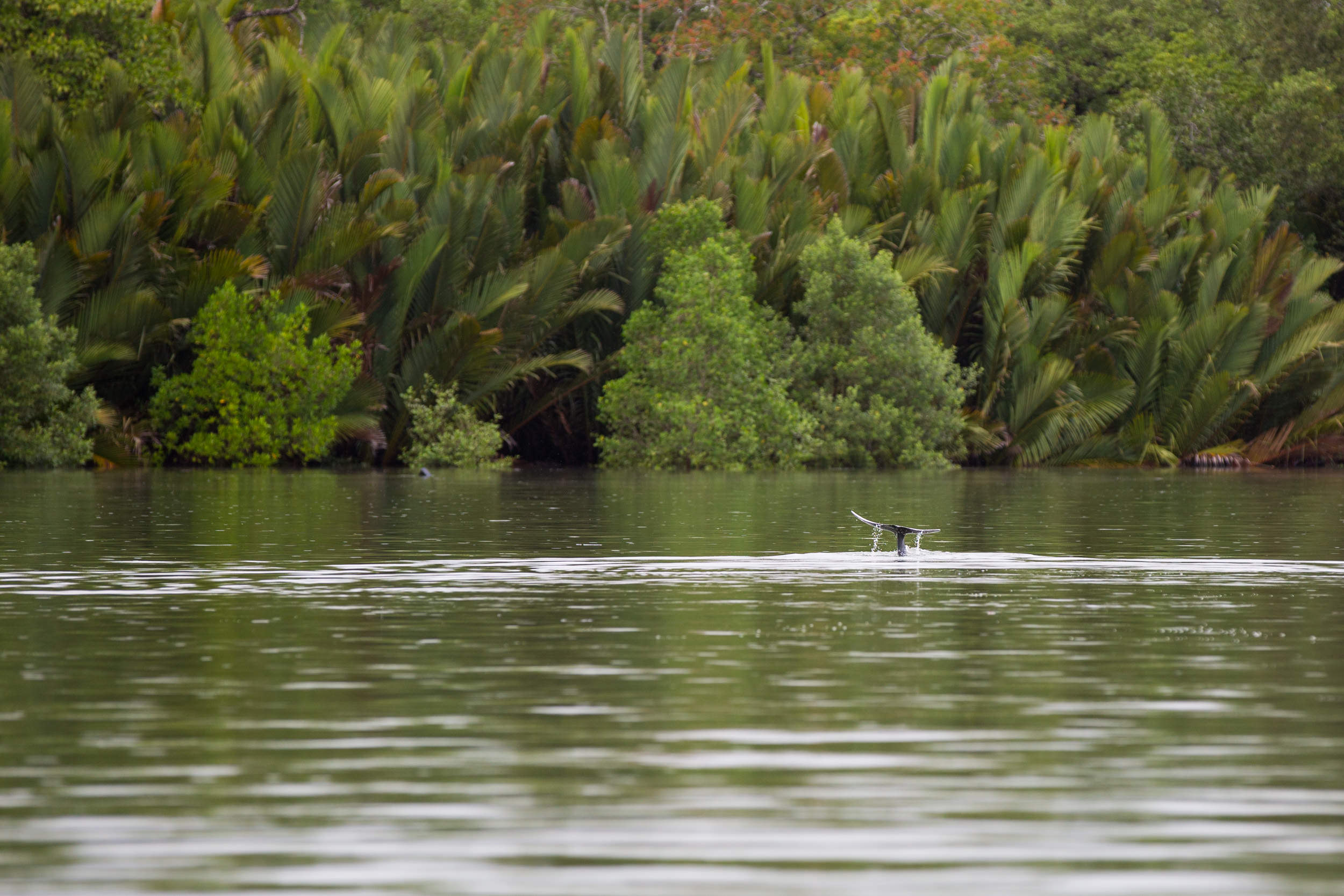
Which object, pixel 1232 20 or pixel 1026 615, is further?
pixel 1232 20

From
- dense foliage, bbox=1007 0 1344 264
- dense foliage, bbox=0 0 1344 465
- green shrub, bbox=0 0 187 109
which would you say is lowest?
dense foliage, bbox=0 0 1344 465

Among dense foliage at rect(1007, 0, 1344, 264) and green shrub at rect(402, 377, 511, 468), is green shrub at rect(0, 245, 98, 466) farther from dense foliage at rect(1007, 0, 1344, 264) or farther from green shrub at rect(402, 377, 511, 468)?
dense foliage at rect(1007, 0, 1344, 264)

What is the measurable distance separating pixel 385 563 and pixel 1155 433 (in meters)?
32.0

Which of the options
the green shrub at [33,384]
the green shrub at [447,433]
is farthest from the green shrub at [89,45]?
the green shrub at [447,433]

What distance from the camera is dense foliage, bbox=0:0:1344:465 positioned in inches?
1532

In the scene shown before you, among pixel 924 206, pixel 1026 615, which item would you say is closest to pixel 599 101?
pixel 924 206

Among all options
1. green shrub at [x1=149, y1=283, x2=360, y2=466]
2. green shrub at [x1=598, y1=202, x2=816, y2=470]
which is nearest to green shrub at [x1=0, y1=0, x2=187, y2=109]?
green shrub at [x1=149, y1=283, x2=360, y2=466]

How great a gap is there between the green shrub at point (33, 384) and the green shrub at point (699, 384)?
946 cm

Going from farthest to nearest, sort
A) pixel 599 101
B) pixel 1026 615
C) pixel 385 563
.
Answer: pixel 599 101, pixel 385 563, pixel 1026 615

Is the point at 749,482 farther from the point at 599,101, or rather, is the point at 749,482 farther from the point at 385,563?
the point at 385,563

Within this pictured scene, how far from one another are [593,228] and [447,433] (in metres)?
4.36

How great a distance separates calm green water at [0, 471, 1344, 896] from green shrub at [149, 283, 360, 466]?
2030cm

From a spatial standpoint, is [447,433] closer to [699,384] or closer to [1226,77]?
[699,384]

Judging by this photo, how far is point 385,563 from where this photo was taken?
16781 mm
